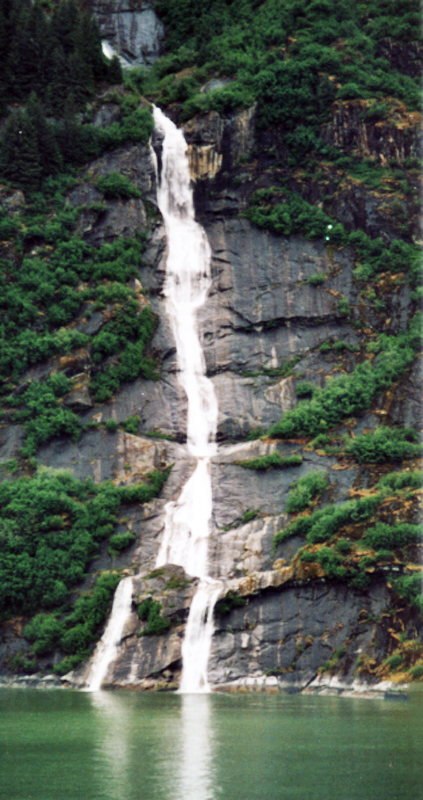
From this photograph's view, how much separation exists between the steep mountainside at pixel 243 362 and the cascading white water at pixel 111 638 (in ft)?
1.99

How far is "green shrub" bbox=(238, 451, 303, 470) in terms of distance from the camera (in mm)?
51919

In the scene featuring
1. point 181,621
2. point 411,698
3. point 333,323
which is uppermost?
point 333,323

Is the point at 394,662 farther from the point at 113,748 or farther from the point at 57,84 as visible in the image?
the point at 57,84

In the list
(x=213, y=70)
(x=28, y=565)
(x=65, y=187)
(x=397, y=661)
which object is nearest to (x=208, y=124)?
(x=213, y=70)

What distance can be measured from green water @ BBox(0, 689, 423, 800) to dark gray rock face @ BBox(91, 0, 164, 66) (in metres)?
61.9

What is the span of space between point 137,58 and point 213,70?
10902 millimetres

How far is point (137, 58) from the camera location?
79.5 meters

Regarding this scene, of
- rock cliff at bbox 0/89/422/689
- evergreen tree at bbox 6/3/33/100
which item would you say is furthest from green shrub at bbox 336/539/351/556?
evergreen tree at bbox 6/3/33/100

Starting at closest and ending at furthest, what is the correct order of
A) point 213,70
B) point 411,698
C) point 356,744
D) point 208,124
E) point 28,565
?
1. point 356,744
2. point 411,698
3. point 28,565
4. point 208,124
5. point 213,70

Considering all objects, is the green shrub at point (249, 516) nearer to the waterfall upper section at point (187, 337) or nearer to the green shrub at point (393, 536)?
the waterfall upper section at point (187, 337)

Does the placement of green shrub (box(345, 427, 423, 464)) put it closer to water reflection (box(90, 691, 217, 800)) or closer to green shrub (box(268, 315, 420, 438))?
green shrub (box(268, 315, 420, 438))

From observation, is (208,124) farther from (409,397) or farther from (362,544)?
(362,544)

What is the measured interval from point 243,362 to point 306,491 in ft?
44.3

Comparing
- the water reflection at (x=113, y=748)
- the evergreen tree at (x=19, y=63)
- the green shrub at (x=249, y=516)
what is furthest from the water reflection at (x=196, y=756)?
the evergreen tree at (x=19, y=63)
